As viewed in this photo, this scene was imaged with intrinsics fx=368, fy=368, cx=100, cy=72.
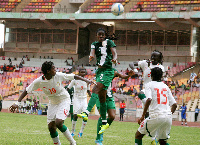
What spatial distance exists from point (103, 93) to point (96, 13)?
31956mm

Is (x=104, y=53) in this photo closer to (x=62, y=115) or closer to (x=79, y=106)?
(x=62, y=115)

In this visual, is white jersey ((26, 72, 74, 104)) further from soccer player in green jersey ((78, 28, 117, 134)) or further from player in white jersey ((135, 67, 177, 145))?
player in white jersey ((135, 67, 177, 145))

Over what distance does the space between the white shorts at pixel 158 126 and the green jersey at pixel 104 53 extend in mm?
2481

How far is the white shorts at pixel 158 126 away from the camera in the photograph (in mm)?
7098

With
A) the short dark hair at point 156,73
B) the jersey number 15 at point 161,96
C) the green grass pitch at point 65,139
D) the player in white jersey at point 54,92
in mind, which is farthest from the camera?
the green grass pitch at point 65,139

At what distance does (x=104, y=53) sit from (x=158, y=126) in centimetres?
288

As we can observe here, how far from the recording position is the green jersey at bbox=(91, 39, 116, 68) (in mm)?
9336

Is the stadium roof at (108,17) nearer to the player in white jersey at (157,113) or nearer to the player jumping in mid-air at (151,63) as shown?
the player jumping in mid-air at (151,63)

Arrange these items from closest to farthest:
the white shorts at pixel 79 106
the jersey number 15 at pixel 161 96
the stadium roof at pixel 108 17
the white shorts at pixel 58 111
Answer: the jersey number 15 at pixel 161 96 < the white shorts at pixel 58 111 < the white shorts at pixel 79 106 < the stadium roof at pixel 108 17

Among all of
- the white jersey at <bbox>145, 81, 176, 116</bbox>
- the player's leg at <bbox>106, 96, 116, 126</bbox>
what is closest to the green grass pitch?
the player's leg at <bbox>106, 96, 116, 126</bbox>

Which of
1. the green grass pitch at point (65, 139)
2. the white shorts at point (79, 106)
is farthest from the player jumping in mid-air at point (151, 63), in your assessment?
the white shorts at point (79, 106)

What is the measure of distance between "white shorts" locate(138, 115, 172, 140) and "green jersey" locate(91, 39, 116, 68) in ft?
8.14

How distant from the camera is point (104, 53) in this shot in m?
9.38

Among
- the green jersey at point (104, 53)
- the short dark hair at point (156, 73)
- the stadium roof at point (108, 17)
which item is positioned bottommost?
the short dark hair at point (156, 73)
